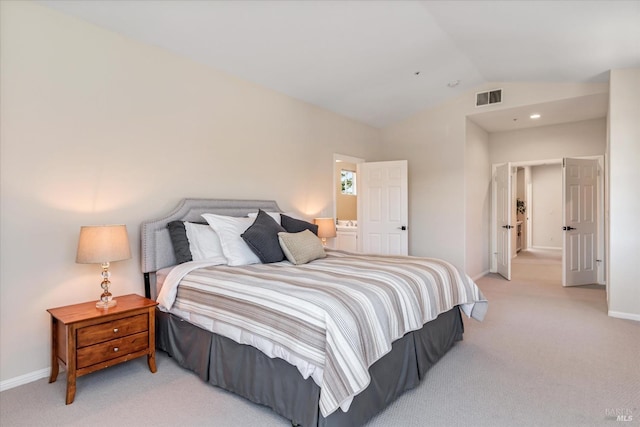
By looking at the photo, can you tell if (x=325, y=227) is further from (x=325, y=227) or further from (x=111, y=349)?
(x=111, y=349)

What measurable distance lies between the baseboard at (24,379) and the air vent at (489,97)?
19.5 ft

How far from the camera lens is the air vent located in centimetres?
516

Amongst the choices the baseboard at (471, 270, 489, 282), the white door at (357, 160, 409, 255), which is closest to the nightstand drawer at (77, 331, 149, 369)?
the white door at (357, 160, 409, 255)

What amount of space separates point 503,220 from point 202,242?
18.0 feet

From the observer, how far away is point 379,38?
3.64m

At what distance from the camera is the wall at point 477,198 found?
5.59 m

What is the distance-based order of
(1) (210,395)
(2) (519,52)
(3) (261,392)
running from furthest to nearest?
(2) (519,52) → (1) (210,395) → (3) (261,392)

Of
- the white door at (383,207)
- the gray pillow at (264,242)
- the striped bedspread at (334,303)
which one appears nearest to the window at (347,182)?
the white door at (383,207)

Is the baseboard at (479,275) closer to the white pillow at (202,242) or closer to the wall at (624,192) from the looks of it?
the wall at (624,192)

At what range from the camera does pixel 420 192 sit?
19.5ft

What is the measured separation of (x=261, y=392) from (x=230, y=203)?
2.11 m

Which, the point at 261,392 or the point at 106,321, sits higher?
the point at 106,321

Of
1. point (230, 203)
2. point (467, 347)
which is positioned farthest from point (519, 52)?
point (230, 203)

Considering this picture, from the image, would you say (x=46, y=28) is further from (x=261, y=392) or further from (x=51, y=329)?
(x=261, y=392)
